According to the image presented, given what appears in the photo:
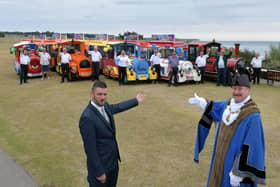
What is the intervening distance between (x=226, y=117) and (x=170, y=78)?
33.1ft

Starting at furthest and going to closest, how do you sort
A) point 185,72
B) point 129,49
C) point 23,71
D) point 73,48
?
point 73,48 < point 129,49 < point 23,71 < point 185,72

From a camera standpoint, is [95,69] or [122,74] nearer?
[122,74]

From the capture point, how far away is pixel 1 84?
45.9ft

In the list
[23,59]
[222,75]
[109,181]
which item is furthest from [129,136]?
[23,59]

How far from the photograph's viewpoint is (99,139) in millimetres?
2951

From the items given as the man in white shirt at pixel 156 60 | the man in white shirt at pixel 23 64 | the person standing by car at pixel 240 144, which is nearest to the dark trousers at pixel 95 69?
the man in white shirt at pixel 156 60

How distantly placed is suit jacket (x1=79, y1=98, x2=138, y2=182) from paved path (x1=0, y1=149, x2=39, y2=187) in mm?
1868

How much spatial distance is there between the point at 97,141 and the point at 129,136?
3571 mm

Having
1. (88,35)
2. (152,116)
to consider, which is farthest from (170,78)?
(88,35)

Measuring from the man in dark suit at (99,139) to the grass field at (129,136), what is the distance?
4.58ft

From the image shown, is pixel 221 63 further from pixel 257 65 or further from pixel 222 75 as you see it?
pixel 257 65

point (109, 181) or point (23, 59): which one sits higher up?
point (23, 59)

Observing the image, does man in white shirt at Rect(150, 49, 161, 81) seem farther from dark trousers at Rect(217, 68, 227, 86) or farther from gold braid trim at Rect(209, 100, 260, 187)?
gold braid trim at Rect(209, 100, 260, 187)

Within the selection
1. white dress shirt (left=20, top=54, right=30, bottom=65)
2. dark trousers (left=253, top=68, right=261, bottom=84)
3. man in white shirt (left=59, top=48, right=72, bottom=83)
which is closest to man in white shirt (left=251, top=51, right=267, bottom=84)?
dark trousers (left=253, top=68, right=261, bottom=84)
